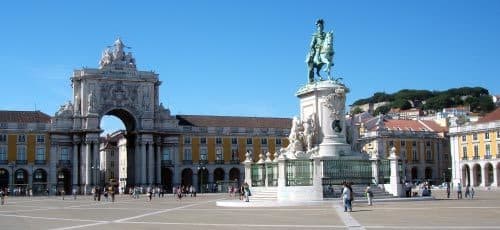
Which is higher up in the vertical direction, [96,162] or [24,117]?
[24,117]

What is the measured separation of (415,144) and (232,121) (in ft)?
86.2

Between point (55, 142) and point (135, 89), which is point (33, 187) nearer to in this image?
point (55, 142)

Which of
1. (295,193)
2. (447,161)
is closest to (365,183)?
(295,193)

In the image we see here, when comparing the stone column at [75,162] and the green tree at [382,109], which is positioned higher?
the green tree at [382,109]

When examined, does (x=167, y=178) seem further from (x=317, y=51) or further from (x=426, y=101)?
(x=426, y=101)

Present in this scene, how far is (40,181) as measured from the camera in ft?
298

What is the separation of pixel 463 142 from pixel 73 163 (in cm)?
4819

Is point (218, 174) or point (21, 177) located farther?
point (218, 174)

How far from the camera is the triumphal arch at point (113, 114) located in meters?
89.6

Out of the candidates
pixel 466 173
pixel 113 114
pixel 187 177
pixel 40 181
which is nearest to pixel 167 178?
pixel 187 177

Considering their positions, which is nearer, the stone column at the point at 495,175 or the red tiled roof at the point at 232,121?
the stone column at the point at 495,175

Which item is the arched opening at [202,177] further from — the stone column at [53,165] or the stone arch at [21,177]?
the stone arch at [21,177]

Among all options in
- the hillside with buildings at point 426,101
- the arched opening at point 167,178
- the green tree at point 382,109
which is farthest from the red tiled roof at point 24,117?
the green tree at point 382,109

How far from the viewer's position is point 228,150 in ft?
329
